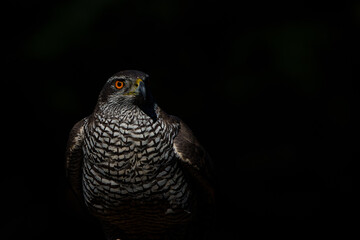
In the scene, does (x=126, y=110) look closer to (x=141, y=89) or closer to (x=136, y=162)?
(x=141, y=89)

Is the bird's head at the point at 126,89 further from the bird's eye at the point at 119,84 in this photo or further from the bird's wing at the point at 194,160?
the bird's wing at the point at 194,160

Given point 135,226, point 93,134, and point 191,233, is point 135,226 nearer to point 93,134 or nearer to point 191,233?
point 191,233

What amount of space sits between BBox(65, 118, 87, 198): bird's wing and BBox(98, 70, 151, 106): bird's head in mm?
304

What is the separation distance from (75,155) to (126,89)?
1.84 ft

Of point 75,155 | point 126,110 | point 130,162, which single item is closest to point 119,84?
point 126,110

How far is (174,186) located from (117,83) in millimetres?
651

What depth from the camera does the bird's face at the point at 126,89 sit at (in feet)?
9.18

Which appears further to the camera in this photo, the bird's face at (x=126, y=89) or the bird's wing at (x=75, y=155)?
the bird's wing at (x=75, y=155)

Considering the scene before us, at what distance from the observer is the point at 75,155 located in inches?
121

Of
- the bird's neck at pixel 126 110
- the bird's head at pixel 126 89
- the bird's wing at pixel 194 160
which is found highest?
the bird's head at pixel 126 89

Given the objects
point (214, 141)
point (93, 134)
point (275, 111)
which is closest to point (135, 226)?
point (93, 134)

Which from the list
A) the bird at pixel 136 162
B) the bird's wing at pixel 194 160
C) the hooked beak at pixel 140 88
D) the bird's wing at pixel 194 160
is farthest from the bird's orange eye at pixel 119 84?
the bird's wing at pixel 194 160

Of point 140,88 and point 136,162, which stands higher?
point 140,88

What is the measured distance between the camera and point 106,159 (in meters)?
2.79
